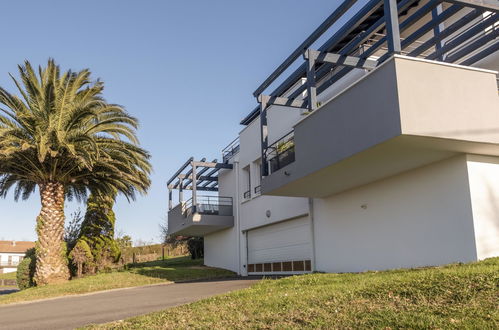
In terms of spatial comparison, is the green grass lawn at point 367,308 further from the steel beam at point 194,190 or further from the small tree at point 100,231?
the small tree at point 100,231

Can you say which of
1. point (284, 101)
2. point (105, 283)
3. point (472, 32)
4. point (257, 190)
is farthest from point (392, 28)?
point (105, 283)

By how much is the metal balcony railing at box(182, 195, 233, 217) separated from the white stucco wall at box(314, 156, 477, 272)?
389 inches

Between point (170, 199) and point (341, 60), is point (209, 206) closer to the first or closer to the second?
point (170, 199)

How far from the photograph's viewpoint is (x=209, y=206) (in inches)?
968

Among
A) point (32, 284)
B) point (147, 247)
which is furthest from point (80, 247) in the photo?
point (147, 247)

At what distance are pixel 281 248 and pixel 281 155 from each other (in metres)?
6.31

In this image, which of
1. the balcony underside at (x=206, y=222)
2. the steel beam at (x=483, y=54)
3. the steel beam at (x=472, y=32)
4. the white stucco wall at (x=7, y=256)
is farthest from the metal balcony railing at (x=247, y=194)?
the white stucco wall at (x=7, y=256)

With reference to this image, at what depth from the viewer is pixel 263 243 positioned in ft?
69.2

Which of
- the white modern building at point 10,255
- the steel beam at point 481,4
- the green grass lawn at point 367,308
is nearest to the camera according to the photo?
the green grass lawn at point 367,308

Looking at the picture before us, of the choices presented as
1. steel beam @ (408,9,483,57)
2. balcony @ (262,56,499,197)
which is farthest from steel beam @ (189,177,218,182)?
balcony @ (262,56,499,197)

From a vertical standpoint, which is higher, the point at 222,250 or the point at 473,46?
the point at 473,46

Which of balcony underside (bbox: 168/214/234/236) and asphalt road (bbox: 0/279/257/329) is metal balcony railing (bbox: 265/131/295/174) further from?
balcony underside (bbox: 168/214/234/236)

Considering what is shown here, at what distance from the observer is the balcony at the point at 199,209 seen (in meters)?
24.0

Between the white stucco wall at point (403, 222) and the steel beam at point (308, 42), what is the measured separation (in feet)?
13.8
